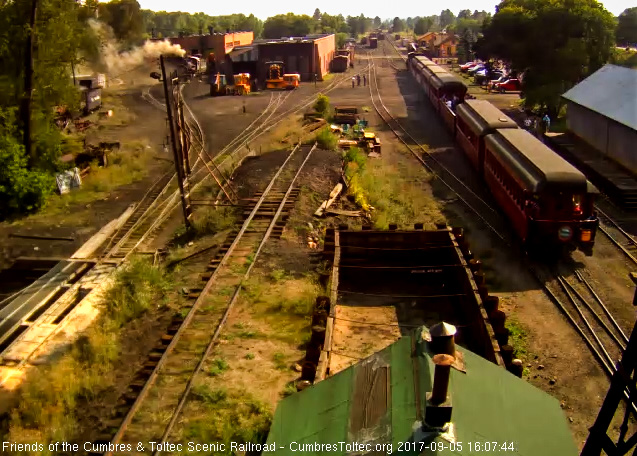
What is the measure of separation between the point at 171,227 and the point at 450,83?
20.8m

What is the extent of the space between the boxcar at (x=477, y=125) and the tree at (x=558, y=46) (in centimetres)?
977

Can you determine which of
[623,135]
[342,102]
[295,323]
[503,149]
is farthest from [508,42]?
[295,323]

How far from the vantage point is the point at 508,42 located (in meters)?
35.6

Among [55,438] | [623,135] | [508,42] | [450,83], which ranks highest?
[508,42]

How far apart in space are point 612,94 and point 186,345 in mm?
22967

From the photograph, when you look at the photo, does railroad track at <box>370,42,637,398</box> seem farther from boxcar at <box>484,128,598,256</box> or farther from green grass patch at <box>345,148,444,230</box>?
green grass patch at <box>345,148,444,230</box>

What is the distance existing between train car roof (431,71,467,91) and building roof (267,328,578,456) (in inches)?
1177

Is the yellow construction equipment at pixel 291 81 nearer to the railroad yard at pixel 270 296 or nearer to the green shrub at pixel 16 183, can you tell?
the railroad yard at pixel 270 296

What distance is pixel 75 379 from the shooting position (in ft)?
31.2

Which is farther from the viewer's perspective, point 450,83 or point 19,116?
point 450,83

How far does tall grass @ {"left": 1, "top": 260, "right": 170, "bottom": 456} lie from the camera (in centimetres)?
861

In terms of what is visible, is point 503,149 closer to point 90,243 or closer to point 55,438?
point 90,243

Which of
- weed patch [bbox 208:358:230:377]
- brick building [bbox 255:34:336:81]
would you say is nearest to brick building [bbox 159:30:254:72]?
brick building [bbox 255:34:336:81]

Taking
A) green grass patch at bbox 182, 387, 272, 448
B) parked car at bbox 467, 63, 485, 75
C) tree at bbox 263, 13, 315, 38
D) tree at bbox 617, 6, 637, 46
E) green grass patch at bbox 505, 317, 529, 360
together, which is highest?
tree at bbox 263, 13, 315, 38
